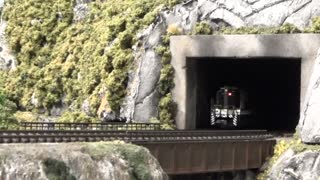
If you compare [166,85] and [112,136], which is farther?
[166,85]

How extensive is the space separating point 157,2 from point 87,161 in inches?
1051

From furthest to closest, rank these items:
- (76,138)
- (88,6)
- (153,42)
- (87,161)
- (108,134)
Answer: (88,6) → (153,42) → (108,134) → (76,138) → (87,161)

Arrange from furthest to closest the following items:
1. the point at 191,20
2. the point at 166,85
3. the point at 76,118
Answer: the point at 76,118, the point at 191,20, the point at 166,85

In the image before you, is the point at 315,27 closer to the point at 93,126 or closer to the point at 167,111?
the point at 167,111

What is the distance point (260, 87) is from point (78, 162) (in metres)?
38.8

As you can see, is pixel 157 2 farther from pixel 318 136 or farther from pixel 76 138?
pixel 76 138

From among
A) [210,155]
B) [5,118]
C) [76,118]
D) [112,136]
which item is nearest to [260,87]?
[76,118]

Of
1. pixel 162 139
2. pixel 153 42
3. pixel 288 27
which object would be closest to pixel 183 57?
Answer: pixel 153 42

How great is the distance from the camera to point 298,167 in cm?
3791

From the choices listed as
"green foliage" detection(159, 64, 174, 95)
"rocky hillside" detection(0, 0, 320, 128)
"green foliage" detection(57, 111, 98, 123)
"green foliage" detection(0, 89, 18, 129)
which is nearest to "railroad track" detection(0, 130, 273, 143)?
"green foliage" detection(0, 89, 18, 129)

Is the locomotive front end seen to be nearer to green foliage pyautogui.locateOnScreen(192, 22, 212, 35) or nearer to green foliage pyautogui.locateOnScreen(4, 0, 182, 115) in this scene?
green foliage pyautogui.locateOnScreen(192, 22, 212, 35)

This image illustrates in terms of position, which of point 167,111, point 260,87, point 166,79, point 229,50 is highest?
point 229,50

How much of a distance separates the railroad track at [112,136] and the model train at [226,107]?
12.0 m

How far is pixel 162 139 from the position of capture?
3422 centimetres
